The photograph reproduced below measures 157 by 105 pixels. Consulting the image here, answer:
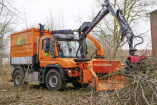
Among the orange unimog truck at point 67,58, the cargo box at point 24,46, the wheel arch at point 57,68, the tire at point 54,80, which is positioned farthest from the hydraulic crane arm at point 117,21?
the cargo box at point 24,46

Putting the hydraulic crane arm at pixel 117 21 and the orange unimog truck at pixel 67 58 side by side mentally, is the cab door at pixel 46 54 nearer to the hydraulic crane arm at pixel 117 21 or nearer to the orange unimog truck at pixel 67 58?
the orange unimog truck at pixel 67 58

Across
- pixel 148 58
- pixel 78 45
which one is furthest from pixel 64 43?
pixel 148 58

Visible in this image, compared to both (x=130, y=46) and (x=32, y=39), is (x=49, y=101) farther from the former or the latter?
(x=32, y=39)

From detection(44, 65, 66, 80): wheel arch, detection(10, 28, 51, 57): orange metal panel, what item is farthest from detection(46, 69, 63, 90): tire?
detection(10, 28, 51, 57): orange metal panel

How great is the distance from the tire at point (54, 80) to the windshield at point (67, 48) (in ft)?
2.97

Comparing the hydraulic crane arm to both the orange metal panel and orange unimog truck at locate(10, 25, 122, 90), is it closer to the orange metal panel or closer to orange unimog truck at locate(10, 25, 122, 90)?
orange unimog truck at locate(10, 25, 122, 90)

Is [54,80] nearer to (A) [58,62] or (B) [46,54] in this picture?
(A) [58,62]

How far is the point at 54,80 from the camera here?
8531mm

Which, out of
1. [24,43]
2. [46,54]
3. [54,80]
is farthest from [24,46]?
[54,80]

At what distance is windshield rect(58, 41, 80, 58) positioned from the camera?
8597 millimetres

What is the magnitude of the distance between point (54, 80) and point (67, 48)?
1.61m

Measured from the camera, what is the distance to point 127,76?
4.88 meters

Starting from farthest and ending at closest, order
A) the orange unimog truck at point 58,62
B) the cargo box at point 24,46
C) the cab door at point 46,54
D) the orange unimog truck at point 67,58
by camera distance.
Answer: the cargo box at point 24,46 → the cab door at point 46,54 → the orange unimog truck at point 58,62 → the orange unimog truck at point 67,58

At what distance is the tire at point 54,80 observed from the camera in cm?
809
